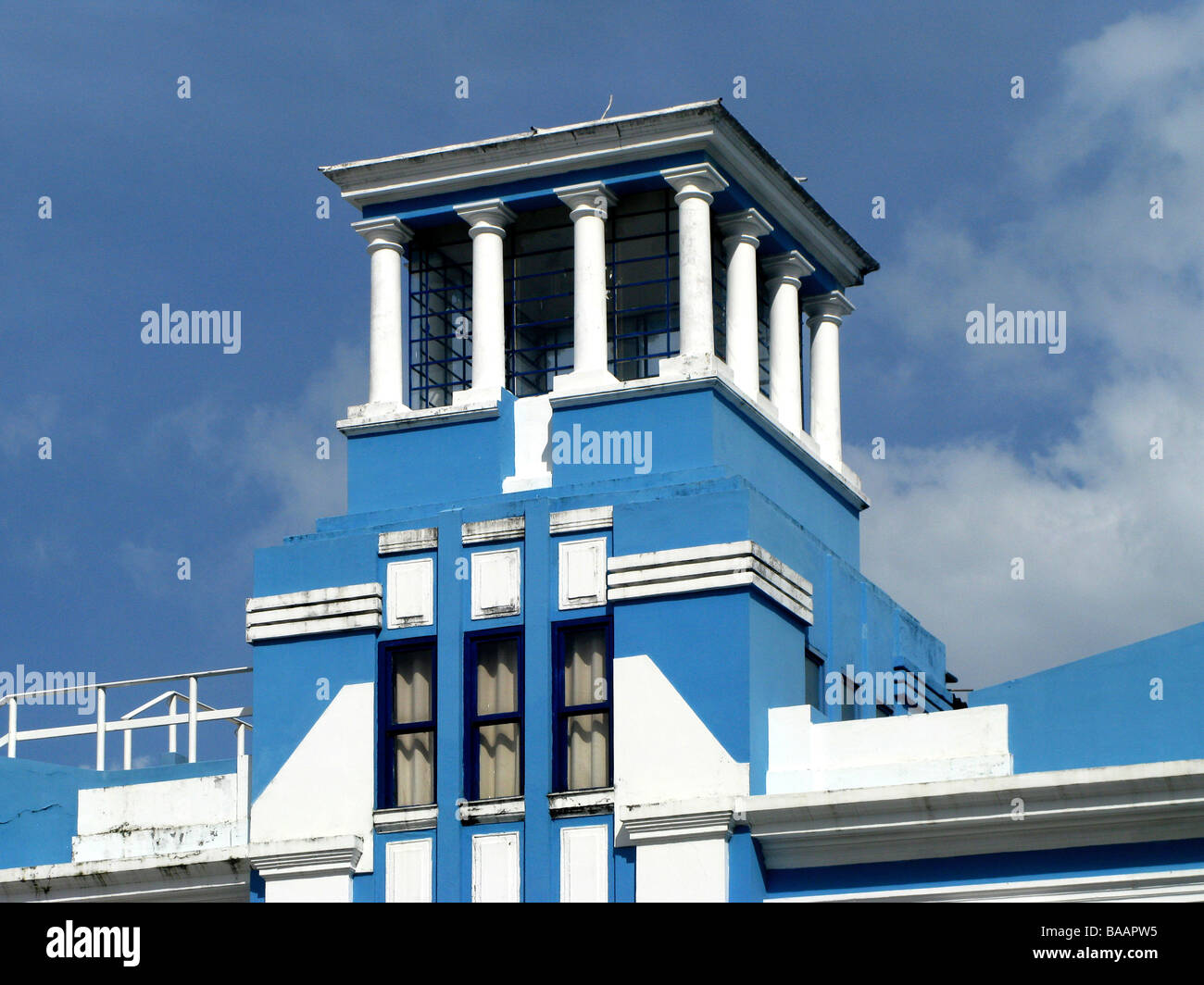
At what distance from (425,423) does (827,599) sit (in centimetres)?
581

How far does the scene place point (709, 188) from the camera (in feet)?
111

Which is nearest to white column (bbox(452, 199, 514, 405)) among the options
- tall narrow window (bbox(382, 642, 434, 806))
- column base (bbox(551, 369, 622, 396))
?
column base (bbox(551, 369, 622, 396))

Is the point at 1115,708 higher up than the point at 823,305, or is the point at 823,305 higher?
the point at 823,305

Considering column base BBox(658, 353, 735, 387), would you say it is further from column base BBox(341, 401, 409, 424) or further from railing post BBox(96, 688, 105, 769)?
railing post BBox(96, 688, 105, 769)

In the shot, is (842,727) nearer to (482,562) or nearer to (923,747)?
(923,747)

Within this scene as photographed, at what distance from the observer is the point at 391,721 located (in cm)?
3225

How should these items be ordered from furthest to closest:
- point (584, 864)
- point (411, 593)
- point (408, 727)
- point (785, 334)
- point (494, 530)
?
point (785, 334) < point (411, 593) < point (494, 530) < point (408, 727) < point (584, 864)

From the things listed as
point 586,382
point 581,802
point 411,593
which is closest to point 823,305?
point 586,382

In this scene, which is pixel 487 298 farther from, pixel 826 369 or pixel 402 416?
pixel 826 369

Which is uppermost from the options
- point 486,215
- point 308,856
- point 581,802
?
point 486,215

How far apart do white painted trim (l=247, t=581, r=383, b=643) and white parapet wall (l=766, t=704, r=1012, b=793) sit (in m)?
5.46

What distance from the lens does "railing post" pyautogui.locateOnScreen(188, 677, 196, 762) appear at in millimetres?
34438

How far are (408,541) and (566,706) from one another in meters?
3.10
